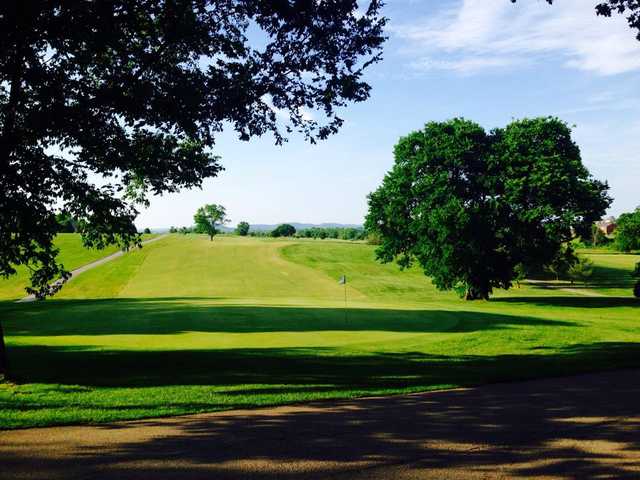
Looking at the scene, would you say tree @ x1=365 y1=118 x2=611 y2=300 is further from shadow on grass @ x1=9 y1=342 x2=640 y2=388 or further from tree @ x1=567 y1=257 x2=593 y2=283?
tree @ x1=567 y1=257 x2=593 y2=283

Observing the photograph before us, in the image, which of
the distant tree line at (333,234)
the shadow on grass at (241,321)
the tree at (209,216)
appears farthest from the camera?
the distant tree line at (333,234)

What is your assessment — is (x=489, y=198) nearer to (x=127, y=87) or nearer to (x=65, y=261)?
(x=127, y=87)

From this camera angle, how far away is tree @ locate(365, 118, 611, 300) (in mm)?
43156

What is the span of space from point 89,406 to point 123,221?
722 cm

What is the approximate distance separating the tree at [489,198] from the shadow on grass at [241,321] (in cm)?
1386

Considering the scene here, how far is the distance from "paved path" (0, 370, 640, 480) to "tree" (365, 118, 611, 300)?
32.9 metres

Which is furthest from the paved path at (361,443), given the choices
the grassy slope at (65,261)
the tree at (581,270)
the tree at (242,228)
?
the tree at (242,228)

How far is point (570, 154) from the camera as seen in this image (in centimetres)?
4531

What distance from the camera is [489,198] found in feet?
148

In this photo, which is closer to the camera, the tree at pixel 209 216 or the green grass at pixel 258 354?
the green grass at pixel 258 354

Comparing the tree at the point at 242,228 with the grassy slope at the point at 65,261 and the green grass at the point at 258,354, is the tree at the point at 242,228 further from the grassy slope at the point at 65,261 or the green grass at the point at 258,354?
the green grass at the point at 258,354

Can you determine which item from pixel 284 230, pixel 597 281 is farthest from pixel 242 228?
pixel 597 281

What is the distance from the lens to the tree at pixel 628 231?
86.5m

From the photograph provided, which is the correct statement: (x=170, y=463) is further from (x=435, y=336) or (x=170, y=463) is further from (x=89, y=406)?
(x=435, y=336)
